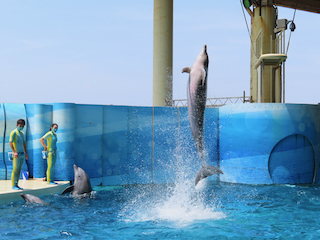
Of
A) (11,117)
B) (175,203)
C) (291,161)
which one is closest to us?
(175,203)

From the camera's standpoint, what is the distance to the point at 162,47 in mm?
15156

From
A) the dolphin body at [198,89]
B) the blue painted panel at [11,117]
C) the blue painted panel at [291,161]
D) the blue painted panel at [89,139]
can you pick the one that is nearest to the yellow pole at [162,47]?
the blue painted panel at [89,139]

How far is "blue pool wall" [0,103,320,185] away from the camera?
10.2m

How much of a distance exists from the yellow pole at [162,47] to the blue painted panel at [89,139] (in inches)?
204

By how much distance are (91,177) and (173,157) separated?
275cm

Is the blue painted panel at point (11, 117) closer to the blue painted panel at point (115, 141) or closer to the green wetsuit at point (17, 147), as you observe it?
the green wetsuit at point (17, 147)

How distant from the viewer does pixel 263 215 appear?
7434 millimetres

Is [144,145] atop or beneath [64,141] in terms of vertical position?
beneath

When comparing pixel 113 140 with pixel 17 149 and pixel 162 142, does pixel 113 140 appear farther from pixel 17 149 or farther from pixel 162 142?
pixel 17 149

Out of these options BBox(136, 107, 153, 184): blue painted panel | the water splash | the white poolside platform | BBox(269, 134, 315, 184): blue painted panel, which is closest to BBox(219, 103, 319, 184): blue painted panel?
BBox(269, 134, 315, 184): blue painted panel

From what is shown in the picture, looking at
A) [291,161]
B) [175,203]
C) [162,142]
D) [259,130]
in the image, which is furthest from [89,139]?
[291,161]

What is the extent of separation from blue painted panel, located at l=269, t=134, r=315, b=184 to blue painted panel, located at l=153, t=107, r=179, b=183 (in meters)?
3.18

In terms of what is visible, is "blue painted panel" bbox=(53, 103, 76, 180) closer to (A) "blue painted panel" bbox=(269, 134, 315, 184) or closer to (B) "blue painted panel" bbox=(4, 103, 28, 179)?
(B) "blue painted panel" bbox=(4, 103, 28, 179)

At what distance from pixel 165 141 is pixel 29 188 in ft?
14.9
